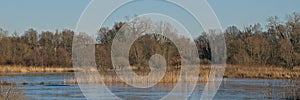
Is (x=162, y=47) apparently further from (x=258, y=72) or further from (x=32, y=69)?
(x=32, y=69)

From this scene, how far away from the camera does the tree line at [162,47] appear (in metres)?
27.7

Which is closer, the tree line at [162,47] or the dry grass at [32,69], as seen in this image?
the tree line at [162,47]

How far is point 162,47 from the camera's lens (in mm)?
28688

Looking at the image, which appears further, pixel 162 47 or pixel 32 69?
pixel 32 69

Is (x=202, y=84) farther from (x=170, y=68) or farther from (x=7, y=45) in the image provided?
(x=7, y=45)

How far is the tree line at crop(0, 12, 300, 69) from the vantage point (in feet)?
90.8

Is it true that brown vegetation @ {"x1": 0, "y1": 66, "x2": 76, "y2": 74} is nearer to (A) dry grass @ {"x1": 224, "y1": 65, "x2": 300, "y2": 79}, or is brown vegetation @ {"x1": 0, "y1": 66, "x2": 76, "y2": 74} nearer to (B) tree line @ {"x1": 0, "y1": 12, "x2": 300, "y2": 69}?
(B) tree line @ {"x1": 0, "y1": 12, "x2": 300, "y2": 69}

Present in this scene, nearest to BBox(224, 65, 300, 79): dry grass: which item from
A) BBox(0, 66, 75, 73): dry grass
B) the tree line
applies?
the tree line

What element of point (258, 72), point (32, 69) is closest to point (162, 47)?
point (258, 72)

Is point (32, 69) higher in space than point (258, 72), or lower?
higher

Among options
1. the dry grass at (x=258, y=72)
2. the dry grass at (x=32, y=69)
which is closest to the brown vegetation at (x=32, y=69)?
the dry grass at (x=32, y=69)

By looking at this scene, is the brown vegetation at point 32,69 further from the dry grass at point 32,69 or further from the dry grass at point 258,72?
the dry grass at point 258,72

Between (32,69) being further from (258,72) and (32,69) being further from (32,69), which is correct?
(258,72)

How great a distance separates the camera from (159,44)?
2895 cm
